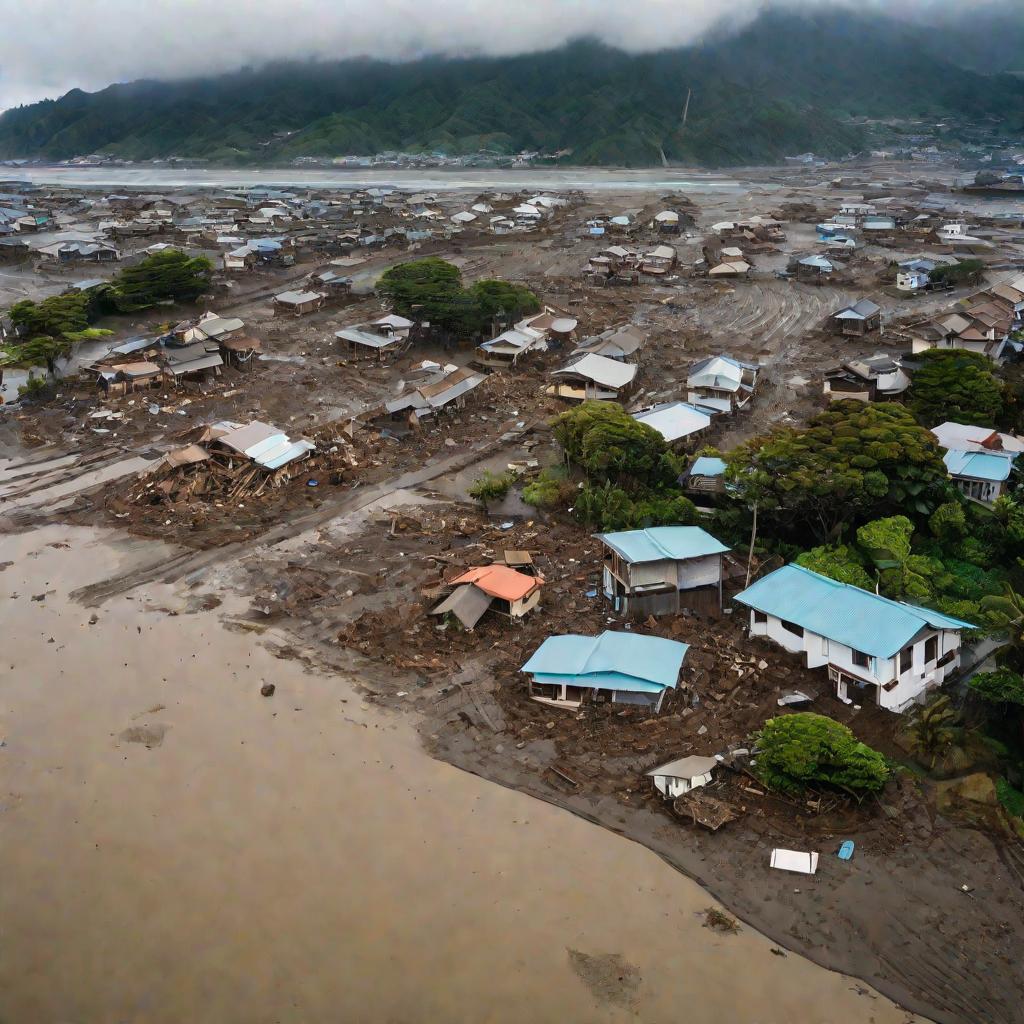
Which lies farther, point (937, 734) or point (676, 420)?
point (676, 420)

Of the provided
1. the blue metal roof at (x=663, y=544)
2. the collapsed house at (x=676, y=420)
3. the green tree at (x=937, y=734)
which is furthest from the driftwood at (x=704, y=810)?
the collapsed house at (x=676, y=420)

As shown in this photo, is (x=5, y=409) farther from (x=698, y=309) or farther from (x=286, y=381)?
(x=698, y=309)

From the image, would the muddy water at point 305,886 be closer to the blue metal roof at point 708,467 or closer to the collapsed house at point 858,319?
the blue metal roof at point 708,467

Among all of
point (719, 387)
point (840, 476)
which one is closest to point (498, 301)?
point (719, 387)

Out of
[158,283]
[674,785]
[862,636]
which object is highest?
[158,283]

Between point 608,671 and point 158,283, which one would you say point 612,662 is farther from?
point 158,283

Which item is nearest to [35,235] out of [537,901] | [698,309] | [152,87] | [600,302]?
[600,302]
